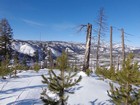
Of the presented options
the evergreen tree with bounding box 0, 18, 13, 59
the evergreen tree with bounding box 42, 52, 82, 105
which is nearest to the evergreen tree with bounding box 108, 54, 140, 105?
the evergreen tree with bounding box 42, 52, 82, 105

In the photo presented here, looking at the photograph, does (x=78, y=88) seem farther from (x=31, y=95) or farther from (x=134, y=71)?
(x=134, y=71)

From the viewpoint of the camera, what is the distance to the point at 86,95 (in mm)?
11992

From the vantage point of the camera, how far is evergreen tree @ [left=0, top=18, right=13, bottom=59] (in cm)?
3814

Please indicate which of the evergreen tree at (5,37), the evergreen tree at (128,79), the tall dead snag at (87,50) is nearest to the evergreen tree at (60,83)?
the evergreen tree at (128,79)

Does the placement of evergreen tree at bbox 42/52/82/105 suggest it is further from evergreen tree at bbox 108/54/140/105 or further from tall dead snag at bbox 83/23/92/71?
tall dead snag at bbox 83/23/92/71

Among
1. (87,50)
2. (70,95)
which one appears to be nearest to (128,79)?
(70,95)

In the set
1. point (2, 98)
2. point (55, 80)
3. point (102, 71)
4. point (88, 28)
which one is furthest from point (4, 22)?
point (55, 80)

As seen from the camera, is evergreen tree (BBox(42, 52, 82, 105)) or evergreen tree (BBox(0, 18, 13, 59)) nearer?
evergreen tree (BBox(42, 52, 82, 105))

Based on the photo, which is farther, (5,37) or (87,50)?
(5,37)

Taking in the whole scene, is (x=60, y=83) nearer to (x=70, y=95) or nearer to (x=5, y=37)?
(x=70, y=95)

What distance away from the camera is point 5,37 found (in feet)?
127

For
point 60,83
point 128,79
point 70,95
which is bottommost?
point 70,95

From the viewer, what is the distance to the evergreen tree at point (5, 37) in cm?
3814

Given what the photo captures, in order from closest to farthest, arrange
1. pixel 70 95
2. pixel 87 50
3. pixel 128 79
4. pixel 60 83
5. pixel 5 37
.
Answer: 1. pixel 60 83
2. pixel 128 79
3. pixel 70 95
4. pixel 87 50
5. pixel 5 37
